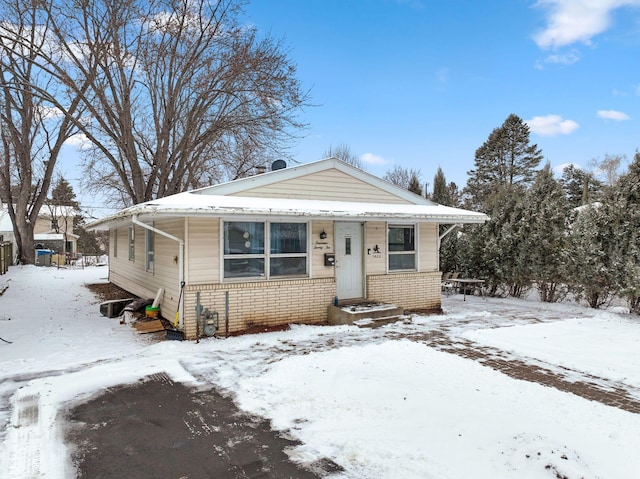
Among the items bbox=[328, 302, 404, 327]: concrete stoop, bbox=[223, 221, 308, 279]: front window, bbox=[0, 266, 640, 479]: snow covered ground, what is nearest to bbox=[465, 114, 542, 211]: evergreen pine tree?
bbox=[0, 266, 640, 479]: snow covered ground

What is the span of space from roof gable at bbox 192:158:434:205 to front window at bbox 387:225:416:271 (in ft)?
2.77

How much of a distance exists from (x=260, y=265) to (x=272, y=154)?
10.5 m

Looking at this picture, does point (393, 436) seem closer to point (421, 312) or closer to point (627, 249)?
point (421, 312)

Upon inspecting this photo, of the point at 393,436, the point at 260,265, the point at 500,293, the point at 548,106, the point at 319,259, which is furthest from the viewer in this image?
the point at 548,106

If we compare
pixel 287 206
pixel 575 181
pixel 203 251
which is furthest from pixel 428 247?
pixel 575 181

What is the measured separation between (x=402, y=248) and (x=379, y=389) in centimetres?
582

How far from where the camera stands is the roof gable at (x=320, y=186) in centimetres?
864

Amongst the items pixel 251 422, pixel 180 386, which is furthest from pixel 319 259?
pixel 251 422

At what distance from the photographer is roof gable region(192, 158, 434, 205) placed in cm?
864

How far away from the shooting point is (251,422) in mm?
4043

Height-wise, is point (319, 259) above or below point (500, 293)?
above

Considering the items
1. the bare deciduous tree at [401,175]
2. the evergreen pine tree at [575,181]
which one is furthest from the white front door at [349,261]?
the evergreen pine tree at [575,181]

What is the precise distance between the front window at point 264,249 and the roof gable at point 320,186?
0.90 meters

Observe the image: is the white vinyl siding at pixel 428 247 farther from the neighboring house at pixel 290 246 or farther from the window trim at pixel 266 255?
the window trim at pixel 266 255
